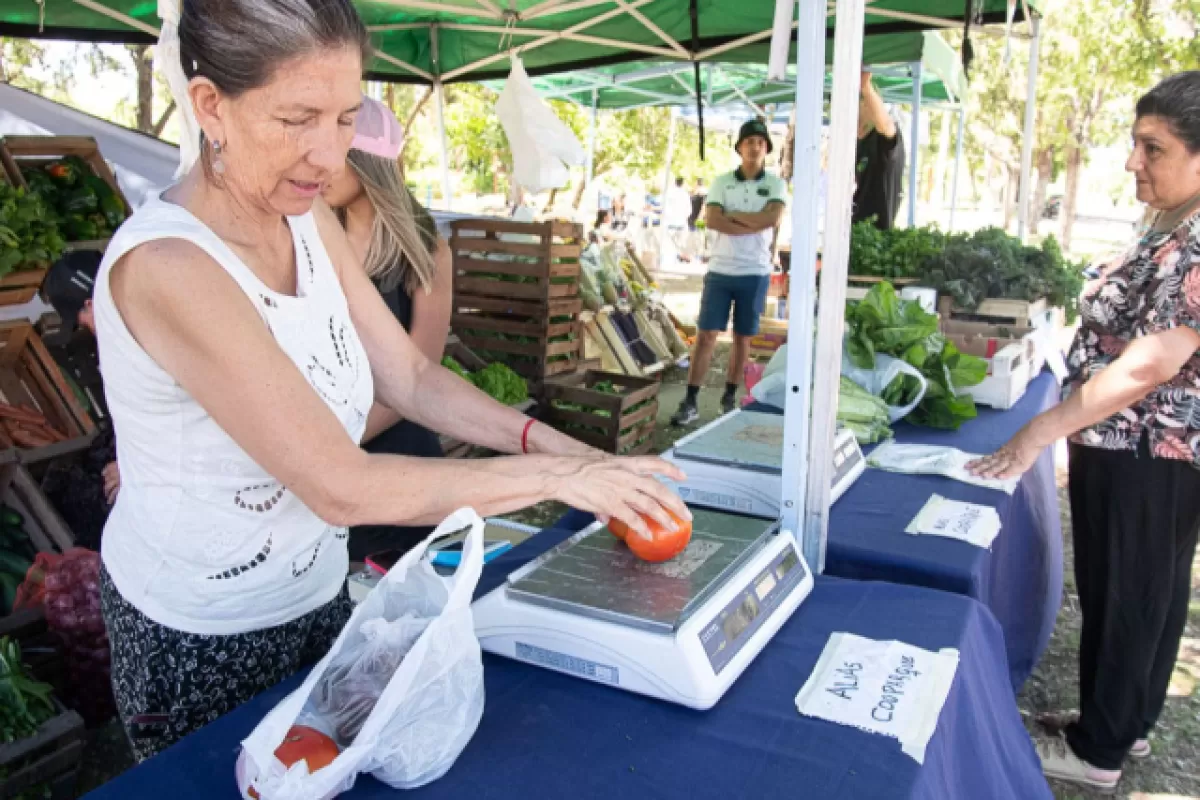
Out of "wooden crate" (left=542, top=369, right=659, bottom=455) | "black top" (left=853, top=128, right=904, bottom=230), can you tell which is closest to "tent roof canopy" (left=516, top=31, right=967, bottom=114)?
"black top" (left=853, top=128, right=904, bottom=230)

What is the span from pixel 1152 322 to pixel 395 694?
214cm

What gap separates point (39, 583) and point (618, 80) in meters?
10.1

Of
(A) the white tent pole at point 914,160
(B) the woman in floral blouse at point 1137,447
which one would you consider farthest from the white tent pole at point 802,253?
(A) the white tent pole at point 914,160

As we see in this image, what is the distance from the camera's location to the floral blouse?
2.22m

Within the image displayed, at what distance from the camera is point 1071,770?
2783mm

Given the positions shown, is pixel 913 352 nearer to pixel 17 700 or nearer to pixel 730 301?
pixel 17 700

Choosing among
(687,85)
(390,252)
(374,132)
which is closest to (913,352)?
(390,252)

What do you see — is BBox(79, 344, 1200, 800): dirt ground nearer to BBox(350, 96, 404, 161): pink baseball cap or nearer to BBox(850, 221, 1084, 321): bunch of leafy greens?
BBox(850, 221, 1084, 321): bunch of leafy greens

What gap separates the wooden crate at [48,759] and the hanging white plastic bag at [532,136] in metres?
4.50

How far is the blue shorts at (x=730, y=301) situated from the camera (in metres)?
7.06

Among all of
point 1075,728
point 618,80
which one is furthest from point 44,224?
point 618,80

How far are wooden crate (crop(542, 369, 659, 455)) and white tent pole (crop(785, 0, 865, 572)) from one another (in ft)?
11.4

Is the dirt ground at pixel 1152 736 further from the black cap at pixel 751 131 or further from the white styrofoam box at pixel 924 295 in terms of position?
the black cap at pixel 751 131

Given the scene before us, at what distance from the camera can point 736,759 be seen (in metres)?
1.23
